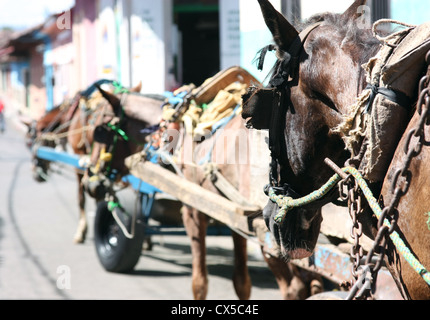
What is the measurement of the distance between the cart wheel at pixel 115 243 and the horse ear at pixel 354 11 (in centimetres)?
419

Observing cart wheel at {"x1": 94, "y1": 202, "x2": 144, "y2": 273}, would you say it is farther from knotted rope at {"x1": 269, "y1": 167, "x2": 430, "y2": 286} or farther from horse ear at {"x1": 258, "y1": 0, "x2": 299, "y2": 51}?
horse ear at {"x1": 258, "y1": 0, "x2": 299, "y2": 51}

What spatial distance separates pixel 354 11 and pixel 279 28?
36 cm

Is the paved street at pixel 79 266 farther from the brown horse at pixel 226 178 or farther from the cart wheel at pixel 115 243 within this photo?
the brown horse at pixel 226 178

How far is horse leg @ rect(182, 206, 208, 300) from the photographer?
4766 mm

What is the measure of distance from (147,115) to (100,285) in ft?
6.32

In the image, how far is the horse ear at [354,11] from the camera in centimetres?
231

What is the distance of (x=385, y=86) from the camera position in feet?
6.29

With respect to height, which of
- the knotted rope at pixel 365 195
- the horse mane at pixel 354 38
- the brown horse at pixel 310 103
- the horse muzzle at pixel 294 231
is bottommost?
the horse muzzle at pixel 294 231

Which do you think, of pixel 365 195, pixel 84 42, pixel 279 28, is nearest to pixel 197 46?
pixel 84 42

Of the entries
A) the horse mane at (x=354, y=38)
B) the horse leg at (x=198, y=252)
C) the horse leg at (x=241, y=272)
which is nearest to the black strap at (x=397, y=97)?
the horse mane at (x=354, y=38)

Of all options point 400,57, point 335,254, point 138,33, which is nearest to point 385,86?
point 400,57

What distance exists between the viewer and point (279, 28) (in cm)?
223

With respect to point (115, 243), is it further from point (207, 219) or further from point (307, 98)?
point (307, 98)
